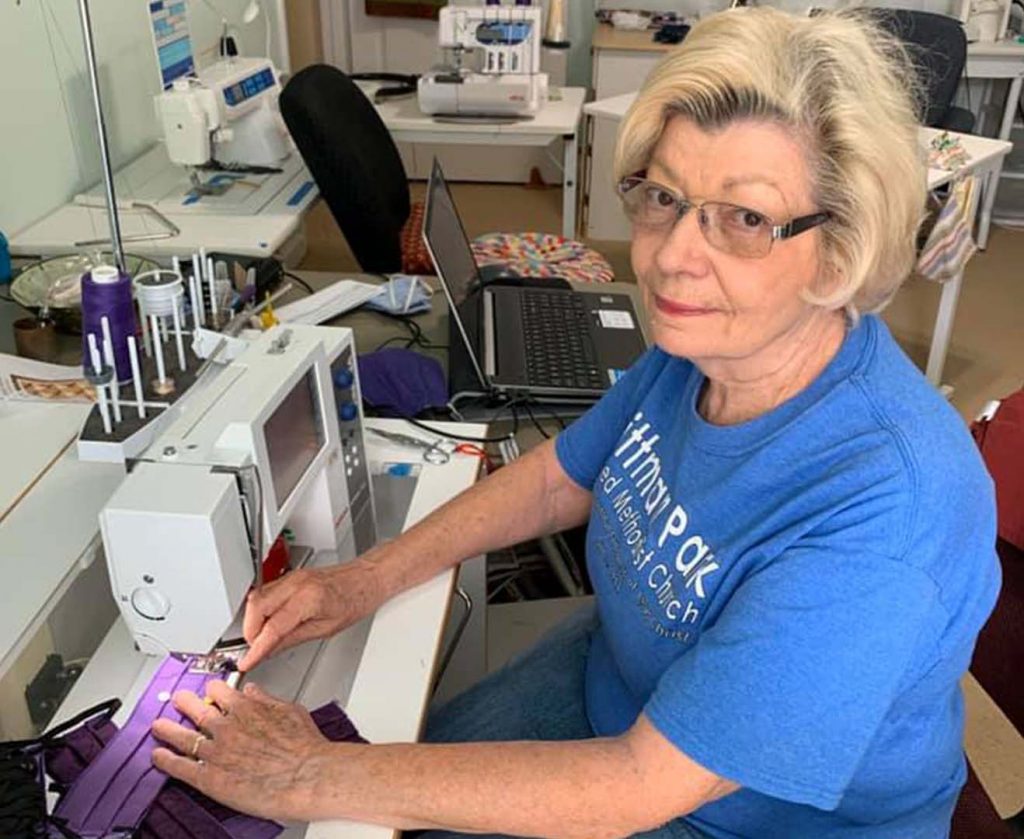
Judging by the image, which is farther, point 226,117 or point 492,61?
point 492,61

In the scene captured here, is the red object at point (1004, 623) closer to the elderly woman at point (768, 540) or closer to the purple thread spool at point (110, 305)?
the elderly woman at point (768, 540)

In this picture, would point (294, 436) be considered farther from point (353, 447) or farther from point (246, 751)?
point (246, 751)

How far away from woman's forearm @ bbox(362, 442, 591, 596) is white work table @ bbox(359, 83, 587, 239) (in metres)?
1.87

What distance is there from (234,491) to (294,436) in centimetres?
18

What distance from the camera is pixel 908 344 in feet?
12.0

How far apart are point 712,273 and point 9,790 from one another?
2.46 ft

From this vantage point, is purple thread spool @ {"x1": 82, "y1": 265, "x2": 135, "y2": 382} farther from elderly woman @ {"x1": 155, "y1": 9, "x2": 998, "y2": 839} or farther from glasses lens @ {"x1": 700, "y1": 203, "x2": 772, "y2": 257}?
glasses lens @ {"x1": 700, "y1": 203, "x2": 772, "y2": 257}

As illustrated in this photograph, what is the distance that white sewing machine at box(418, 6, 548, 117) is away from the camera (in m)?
3.02

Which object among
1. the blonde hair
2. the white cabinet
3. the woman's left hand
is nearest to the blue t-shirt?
the blonde hair

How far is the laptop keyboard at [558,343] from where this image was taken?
1.69m

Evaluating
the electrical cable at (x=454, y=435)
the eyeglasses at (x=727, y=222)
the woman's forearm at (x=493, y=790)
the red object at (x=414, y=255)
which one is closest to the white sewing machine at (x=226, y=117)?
the red object at (x=414, y=255)

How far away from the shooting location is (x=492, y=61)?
9.98 feet

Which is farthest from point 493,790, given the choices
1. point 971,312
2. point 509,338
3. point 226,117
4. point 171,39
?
point 971,312

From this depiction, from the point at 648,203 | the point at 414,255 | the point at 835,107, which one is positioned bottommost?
the point at 414,255
